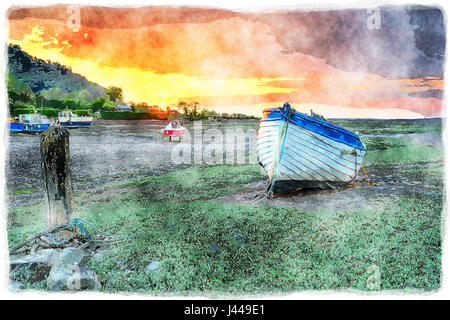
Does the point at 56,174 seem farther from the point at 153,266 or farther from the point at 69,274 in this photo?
the point at 153,266

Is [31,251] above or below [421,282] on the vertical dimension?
above

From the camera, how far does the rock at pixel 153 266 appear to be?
4062 mm

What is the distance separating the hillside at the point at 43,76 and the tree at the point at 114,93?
4.6 inches

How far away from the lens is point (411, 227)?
4.85 m

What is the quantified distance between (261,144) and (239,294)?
3.46 meters

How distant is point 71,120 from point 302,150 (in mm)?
4807

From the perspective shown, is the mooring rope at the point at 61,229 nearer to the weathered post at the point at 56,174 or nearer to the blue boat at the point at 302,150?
the weathered post at the point at 56,174

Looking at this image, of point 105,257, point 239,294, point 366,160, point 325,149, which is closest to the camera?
point 239,294

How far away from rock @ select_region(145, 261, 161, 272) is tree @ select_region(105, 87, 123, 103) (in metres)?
3.37

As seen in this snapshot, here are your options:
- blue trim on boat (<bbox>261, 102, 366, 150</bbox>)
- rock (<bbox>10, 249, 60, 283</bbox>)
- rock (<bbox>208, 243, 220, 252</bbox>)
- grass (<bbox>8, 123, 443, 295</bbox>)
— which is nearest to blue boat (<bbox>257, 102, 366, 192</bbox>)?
blue trim on boat (<bbox>261, 102, 366, 150</bbox>)

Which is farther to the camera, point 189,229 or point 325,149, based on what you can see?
point 325,149

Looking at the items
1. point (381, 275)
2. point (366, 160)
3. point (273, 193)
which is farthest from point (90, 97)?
point (366, 160)

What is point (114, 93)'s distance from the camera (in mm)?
6078

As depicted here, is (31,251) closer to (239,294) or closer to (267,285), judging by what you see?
(239,294)
